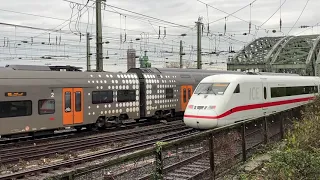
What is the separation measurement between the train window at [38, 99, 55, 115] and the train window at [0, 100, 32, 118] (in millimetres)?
493

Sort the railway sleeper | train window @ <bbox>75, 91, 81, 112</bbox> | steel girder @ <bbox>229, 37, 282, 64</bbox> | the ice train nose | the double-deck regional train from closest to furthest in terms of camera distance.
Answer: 1. the ice train nose
2. the double-deck regional train
3. train window @ <bbox>75, 91, 81, 112</bbox>
4. the railway sleeper
5. steel girder @ <bbox>229, 37, 282, 64</bbox>

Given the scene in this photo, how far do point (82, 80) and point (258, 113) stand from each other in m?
8.67

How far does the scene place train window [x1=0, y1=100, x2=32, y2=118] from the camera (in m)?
14.3

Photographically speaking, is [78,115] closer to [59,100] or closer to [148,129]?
[59,100]

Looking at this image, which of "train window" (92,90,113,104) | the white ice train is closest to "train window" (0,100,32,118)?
"train window" (92,90,113,104)

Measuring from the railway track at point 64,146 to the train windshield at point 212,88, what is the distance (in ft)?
10.6

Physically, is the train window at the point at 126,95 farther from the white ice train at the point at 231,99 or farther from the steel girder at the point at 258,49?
the steel girder at the point at 258,49

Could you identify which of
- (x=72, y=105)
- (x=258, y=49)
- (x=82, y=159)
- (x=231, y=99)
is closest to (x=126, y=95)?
(x=72, y=105)

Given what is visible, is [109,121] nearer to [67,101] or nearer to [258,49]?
[67,101]

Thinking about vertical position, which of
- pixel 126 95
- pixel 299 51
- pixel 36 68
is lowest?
pixel 126 95

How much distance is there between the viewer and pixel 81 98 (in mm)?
17250

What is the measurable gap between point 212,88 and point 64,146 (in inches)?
270

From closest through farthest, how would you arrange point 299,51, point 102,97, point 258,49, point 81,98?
point 81,98, point 102,97, point 299,51, point 258,49

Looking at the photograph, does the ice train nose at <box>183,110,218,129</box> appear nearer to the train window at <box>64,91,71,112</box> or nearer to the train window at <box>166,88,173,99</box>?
the train window at <box>64,91,71,112</box>
